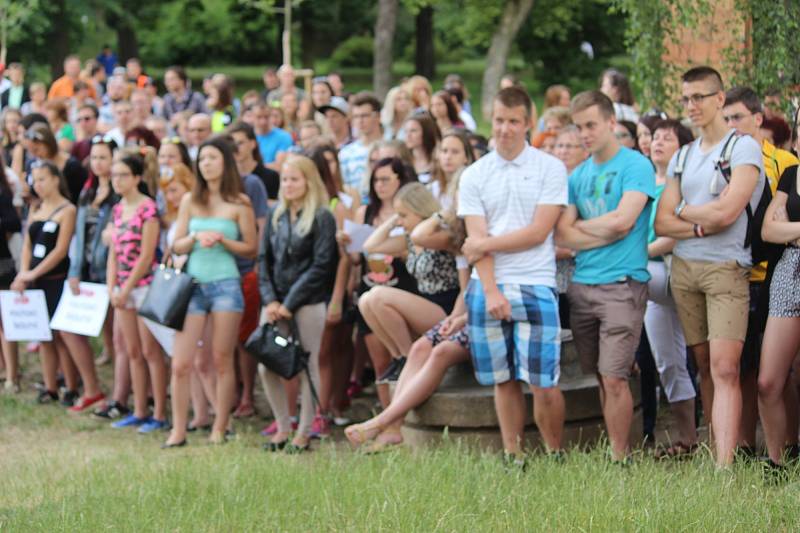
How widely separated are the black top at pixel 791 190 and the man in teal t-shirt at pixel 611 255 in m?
0.81

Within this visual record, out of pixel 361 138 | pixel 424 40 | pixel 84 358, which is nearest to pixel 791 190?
pixel 361 138

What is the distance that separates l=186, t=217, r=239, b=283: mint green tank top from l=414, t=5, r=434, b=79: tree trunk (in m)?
34.8

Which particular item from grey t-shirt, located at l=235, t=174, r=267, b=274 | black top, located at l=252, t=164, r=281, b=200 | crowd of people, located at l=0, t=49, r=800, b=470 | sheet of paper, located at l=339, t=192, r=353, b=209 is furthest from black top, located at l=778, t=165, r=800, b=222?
black top, located at l=252, t=164, r=281, b=200

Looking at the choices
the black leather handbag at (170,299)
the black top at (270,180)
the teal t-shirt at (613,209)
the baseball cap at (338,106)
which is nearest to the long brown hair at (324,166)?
the black top at (270,180)

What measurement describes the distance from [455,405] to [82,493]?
260 centimetres

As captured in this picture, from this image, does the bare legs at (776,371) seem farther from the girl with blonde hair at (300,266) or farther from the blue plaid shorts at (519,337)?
the girl with blonde hair at (300,266)

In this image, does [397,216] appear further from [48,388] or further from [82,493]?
[48,388]

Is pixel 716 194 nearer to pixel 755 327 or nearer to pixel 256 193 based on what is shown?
pixel 755 327

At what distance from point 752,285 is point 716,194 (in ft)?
2.01

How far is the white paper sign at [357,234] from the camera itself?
993 centimetres

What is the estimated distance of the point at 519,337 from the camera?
7.68 meters

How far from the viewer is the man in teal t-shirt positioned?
758cm

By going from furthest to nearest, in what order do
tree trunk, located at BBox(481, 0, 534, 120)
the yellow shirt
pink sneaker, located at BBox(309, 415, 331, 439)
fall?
tree trunk, located at BBox(481, 0, 534, 120) → pink sneaker, located at BBox(309, 415, 331, 439) → the yellow shirt

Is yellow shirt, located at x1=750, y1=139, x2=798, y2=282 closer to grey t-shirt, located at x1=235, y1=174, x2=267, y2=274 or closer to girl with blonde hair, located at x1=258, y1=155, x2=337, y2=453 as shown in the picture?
girl with blonde hair, located at x1=258, y1=155, x2=337, y2=453
